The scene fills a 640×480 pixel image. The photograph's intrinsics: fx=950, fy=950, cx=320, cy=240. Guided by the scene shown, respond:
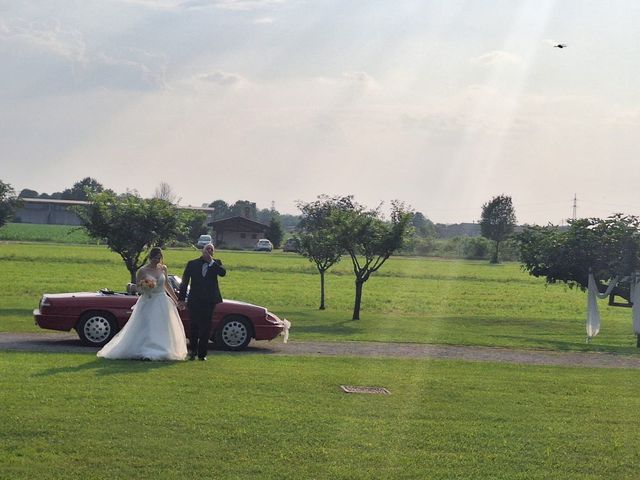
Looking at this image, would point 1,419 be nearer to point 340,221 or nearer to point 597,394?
point 597,394

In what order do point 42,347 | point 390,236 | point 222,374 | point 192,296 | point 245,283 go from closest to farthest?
point 222,374 → point 192,296 → point 42,347 → point 390,236 → point 245,283

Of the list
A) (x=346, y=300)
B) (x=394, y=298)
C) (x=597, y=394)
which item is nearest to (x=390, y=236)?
(x=346, y=300)

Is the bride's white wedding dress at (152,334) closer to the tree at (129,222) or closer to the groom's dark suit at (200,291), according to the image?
the groom's dark suit at (200,291)

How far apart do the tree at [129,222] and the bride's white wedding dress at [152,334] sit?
1375 cm

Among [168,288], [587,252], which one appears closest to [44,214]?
[587,252]

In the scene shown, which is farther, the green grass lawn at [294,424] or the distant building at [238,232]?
the distant building at [238,232]

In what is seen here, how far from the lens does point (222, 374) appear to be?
40.7 ft

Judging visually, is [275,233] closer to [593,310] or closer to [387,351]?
[593,310]

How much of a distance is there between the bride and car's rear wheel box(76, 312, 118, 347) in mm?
2042

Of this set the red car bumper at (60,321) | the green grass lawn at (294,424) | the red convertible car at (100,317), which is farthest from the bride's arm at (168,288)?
the red car bumper at (60,321)

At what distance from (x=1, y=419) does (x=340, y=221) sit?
78.5 ft

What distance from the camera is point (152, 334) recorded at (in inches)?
556

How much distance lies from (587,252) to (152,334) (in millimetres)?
14223

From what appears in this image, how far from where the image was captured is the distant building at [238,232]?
12125 cm
